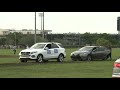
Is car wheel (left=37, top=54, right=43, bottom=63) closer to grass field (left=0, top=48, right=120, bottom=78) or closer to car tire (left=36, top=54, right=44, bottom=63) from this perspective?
car tire (left=36, top=54, right=44, bottom=63)

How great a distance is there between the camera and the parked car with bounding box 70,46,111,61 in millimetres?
30312

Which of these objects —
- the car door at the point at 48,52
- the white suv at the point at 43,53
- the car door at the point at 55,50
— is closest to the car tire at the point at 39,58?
the white suv at the point at 43,53

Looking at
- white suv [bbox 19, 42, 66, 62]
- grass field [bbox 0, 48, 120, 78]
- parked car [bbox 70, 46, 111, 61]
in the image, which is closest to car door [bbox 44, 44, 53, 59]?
white suv [bbox 19, 42, 66, 62]

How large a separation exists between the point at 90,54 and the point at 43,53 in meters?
5.13

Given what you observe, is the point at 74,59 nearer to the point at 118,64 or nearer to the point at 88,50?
the point at 88,50

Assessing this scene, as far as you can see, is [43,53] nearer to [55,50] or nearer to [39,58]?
[39,58]

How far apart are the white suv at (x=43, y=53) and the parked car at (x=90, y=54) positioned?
187 centimetres

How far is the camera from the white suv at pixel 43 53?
2669 cm

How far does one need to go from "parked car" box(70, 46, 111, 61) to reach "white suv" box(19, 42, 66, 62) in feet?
6.13

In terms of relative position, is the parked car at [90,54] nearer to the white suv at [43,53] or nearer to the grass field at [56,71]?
the white suv at [43,53]

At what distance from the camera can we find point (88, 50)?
101 feet

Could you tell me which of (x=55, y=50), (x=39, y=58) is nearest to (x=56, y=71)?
(x=39, y=58)
